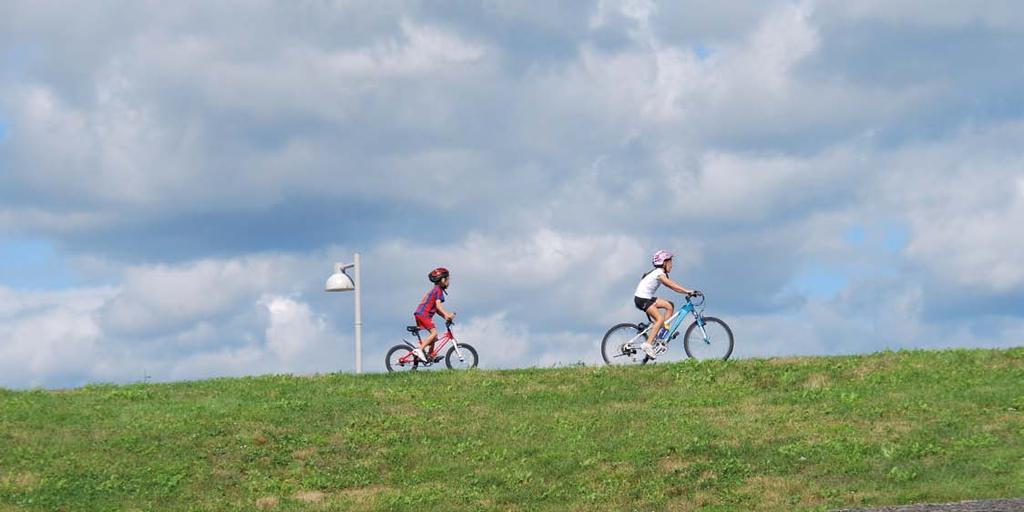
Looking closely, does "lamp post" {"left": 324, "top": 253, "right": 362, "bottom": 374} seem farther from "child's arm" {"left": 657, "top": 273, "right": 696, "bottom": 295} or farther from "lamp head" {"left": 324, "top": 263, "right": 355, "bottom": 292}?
"child's arm" {"left": 657, "top": 273, "right": 696, "bottom": 295}

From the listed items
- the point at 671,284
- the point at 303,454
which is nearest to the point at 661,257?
the point at 671,284

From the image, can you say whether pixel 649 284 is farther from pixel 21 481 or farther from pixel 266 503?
pixel 21 481

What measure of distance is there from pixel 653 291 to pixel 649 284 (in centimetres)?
20

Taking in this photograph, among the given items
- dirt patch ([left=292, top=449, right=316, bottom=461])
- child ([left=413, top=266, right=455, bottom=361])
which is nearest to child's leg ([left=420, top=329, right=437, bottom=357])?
child ([left=413, top=266, right=455, bottom=361])

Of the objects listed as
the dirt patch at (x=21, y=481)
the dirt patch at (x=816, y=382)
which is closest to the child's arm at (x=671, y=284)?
the dirt patch at (x=816, y=382)

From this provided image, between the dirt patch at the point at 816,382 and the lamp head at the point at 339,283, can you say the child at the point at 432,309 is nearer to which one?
the lamp head at the point at 339,283

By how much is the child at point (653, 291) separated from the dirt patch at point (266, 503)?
11216 millimetres

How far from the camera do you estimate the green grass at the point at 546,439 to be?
19.0 metres

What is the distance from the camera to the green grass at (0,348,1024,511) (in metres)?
19.0

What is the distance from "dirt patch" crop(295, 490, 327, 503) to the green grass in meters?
0.05

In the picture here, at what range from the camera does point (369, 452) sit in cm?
2161

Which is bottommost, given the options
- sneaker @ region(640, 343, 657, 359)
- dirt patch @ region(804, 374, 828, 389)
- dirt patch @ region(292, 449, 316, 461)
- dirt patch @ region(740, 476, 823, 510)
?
dirt patch @ region(740, 476, 823, 510)

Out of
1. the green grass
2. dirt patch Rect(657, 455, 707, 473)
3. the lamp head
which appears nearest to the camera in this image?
the green grass

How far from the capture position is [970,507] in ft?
53.9
